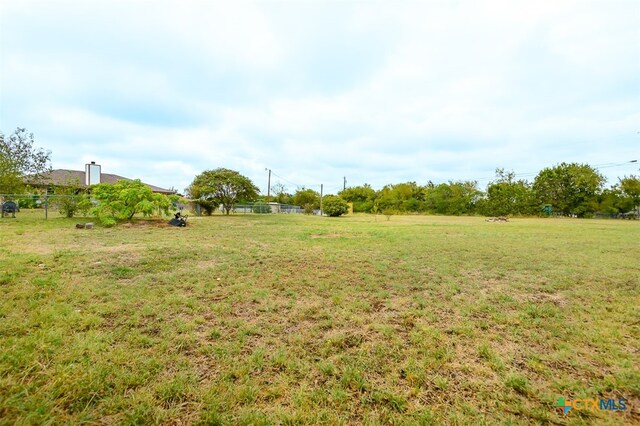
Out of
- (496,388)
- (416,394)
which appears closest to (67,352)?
(416,394)

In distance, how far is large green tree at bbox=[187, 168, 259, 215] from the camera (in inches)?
768

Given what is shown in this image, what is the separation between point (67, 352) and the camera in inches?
80.8


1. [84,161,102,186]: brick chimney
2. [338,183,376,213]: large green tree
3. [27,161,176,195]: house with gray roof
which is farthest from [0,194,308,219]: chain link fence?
[338,183,376,213]: large green tree

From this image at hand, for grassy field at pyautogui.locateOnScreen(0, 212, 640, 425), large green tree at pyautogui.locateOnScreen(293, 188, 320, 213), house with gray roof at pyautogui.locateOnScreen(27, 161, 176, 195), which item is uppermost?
house with gray roof at pyautogui.locateOnScreen(27, 161, 176, 195)

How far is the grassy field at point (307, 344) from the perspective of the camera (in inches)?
62.8

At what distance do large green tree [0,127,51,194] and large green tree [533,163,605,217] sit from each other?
4930cm

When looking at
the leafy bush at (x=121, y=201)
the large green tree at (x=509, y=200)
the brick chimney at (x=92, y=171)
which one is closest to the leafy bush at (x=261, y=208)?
the leafy bush at (x=121, y=201)

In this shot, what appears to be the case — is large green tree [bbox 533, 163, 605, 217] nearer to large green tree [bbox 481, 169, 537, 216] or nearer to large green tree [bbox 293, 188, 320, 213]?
large green tree [bbox 481, 169, 537, 216]

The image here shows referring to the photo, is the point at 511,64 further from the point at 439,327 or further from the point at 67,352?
the point at 67,352

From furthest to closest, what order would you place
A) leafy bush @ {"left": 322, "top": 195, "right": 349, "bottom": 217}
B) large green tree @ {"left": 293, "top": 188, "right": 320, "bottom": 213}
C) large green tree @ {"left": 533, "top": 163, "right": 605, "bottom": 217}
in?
1. large green tree @ {"left": 293, "top": 188, "right": 320, "bottom": 213}
2. large green tree @ {"left": 533, "top": 163, "right": 605, "bottom": 217}
3. leafy bush @ {"left": 322, "top": 195, "right": 349, "bottom": 217}

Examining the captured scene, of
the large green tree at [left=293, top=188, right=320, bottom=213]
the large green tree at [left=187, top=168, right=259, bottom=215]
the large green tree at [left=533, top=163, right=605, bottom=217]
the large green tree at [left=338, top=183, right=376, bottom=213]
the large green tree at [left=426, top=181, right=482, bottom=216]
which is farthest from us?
the large green tree at [left=338, top=183, right=376, bottom=213]

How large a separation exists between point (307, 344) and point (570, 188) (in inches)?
1747

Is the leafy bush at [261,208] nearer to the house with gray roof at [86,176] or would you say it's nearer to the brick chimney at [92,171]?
the house with gray roof at [86,176]

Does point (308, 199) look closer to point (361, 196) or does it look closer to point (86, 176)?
point (361, 196)
